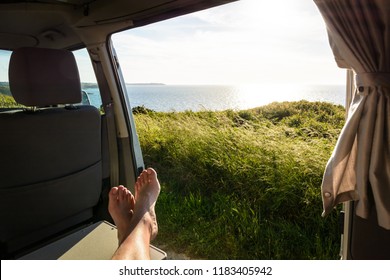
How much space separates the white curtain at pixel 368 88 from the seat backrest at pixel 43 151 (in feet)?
4.73

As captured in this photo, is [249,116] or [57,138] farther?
[249,116]

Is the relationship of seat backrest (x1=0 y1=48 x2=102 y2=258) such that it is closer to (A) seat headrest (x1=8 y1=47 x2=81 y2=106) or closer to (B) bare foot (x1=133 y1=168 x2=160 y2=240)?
(A) seat headrest (x1=8 y1=47 x2=81 y2=106)

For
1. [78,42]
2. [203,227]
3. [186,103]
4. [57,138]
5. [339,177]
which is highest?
[78,42]

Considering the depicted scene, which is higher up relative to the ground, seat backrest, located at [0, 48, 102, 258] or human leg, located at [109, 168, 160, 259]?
seat backrest, located at [0, 48, 102, 258]

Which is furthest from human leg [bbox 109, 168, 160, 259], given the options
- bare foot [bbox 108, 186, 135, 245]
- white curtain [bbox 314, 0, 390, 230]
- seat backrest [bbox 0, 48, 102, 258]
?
white curtain [bbox 314, 0, 390, 230]

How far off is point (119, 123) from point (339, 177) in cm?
153

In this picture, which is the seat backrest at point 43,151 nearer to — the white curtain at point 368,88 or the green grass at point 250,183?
the green grass at point 250,183

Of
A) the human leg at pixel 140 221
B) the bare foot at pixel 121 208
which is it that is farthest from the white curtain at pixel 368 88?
the bare foot at pixel 121 208

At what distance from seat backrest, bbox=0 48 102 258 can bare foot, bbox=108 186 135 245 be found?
0.64 feet

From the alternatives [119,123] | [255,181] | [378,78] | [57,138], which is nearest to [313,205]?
[255,181]

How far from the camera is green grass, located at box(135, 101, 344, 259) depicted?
229 cm

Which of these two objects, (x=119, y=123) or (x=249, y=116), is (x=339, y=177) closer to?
(x=119, y=123)

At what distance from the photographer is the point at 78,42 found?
224 cm

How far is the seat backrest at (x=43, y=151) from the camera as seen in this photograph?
1.53 m
